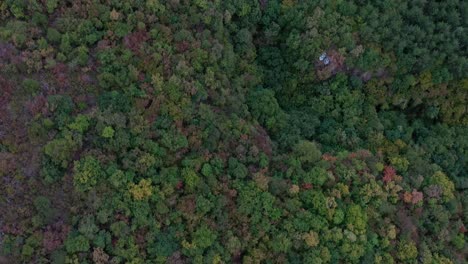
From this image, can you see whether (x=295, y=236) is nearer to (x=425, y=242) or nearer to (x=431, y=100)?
(x=425, y=242)

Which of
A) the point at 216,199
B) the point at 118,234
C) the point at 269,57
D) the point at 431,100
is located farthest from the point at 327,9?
the point at 118,234

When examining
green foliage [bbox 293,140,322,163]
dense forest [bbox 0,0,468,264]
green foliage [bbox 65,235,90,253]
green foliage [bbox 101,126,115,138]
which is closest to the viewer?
green foliage [bbox 65,235,90,253]

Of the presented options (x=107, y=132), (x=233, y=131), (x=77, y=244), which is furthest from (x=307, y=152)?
(x=77, y=244)

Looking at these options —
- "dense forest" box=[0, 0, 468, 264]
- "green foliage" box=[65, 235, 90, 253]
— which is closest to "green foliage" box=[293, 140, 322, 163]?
"dense forest" box=[0, 0, 468, 264]

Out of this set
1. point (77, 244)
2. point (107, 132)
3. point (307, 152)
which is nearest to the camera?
point (77, 244)

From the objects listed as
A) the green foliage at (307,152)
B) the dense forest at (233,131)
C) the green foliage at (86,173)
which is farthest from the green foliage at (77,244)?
the green foliage at (307,152)

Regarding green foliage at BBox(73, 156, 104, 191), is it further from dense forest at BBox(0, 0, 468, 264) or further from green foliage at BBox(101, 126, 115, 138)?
green foliage at BBox(101, 126, 115, 138)

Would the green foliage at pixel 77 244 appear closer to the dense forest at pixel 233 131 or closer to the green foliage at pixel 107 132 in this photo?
the dense forest at pixel 233 131

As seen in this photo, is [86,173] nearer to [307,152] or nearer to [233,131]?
[233,131]

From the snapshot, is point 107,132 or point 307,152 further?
point 307,152
